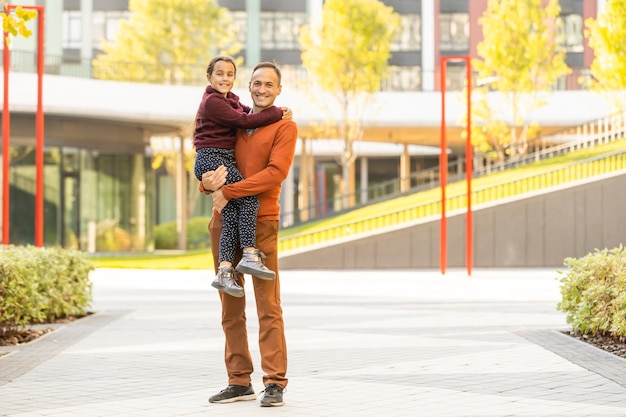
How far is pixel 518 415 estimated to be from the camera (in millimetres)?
7258

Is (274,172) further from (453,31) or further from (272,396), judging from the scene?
(453,31)

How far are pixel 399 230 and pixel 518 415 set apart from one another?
2410cm

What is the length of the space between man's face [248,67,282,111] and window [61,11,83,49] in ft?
172

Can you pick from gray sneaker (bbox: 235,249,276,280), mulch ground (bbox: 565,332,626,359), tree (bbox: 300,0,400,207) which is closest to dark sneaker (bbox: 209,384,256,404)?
gray sneaker (bbox: 235,249,276,280)

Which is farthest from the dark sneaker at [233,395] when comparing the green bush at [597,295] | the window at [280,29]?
the window at [280,29]

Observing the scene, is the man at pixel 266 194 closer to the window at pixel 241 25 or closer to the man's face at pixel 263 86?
the man's face at pixel 263 86

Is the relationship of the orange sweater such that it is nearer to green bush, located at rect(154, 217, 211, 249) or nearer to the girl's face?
the girl's face

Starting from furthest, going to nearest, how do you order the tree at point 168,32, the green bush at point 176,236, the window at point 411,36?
the window at point 411,36 → the tree at point 168,32 → the green bush at point 176,236

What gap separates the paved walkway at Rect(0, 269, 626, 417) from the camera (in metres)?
7.72

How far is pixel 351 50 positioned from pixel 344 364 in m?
33.4

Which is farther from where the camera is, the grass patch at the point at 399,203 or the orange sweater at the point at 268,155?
the grass patch at the point at 399,203

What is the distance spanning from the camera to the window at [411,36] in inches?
2338

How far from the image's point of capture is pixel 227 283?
7617 mm

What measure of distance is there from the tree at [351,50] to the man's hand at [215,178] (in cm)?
3521
